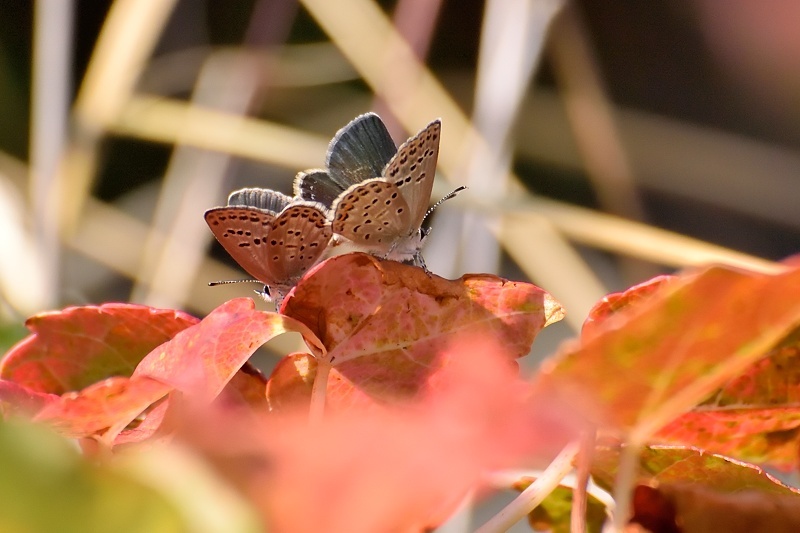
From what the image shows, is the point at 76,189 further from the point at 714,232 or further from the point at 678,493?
the point at 678,493

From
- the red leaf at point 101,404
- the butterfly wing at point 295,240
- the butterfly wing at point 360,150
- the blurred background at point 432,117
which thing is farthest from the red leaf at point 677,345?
the blurred background at point 432,117

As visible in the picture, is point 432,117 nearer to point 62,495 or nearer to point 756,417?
point 756,417

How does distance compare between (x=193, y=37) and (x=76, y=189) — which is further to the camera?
(x=193, y=37)

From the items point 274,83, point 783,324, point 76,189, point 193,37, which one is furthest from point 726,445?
point 193,37

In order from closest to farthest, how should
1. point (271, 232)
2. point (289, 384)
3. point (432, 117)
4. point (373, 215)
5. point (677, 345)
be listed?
point (677, 345) < point (289, 384) < point (271, 232) < point (373, 215) < point (432, 117)

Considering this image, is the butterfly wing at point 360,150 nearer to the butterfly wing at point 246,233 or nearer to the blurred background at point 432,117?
the butterfly wing at point 246,233

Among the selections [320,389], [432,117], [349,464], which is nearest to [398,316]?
[320,389]
